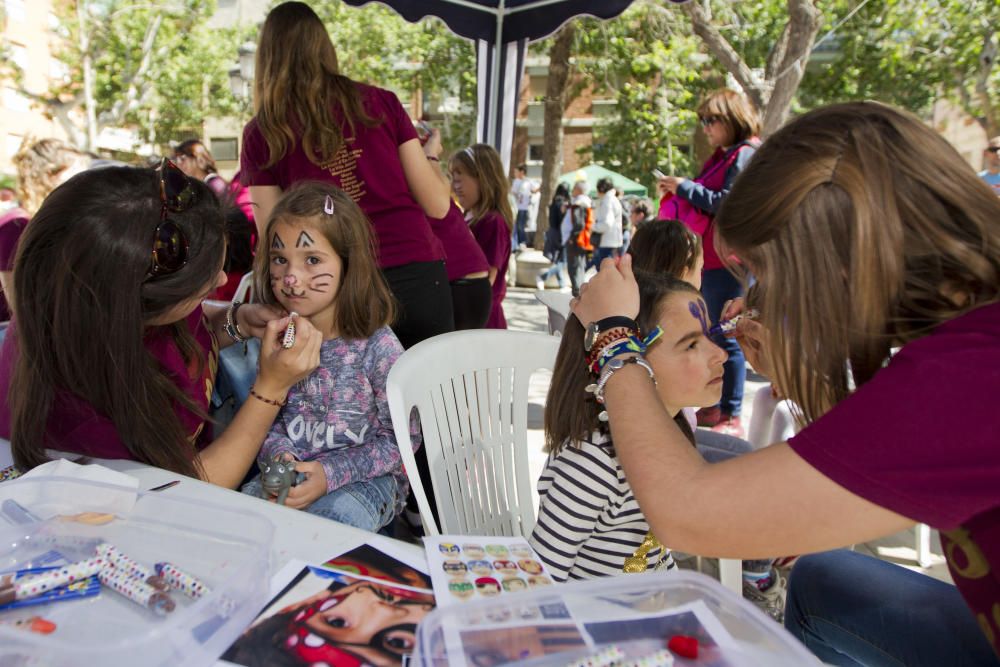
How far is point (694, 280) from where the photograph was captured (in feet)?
8.62

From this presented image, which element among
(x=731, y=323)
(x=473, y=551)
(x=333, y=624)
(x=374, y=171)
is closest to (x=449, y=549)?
(x=473, y=551)

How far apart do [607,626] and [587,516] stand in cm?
60

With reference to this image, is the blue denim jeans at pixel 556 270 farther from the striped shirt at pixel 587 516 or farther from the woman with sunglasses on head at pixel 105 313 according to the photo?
the woman with sunglasses on head at pixel 105 313

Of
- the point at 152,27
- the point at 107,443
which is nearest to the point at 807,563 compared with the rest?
the point at 107,443

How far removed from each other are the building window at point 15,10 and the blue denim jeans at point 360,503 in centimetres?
2768

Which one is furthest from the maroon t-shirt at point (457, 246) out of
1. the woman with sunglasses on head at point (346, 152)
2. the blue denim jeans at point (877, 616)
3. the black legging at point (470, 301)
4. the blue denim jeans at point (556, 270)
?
the blue denim jeans at point (556, 270)

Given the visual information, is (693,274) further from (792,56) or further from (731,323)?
(792,56)

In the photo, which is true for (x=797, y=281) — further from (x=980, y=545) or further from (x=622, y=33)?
(x=622, y=33)

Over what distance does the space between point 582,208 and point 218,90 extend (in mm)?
18332

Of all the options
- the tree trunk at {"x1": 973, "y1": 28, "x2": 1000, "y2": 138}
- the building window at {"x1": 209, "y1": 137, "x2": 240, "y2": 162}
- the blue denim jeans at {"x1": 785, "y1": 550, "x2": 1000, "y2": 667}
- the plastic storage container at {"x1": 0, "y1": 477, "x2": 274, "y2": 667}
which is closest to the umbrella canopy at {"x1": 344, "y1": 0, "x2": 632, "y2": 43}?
the blue denim jeans at {"x1": 785, "y1": 550, "x2": 1000, "y2": 667}

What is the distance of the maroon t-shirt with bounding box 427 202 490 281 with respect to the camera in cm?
290

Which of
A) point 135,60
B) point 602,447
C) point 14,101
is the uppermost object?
point 135,60

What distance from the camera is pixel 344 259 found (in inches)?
73.9

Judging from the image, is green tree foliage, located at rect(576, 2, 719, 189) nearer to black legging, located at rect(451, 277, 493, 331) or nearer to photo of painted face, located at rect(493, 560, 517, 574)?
black legging, located at rect(451, 277, 493, 331)
